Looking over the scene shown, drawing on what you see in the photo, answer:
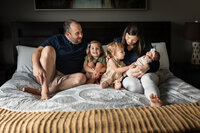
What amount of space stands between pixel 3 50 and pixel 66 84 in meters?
1.62

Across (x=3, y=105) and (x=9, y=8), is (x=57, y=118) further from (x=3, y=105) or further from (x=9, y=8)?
(x=9, y=8)

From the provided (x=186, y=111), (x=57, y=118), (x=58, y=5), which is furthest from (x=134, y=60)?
(x=58, y=5)

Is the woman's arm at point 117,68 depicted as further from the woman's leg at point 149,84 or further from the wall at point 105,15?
the wall at point 105,15

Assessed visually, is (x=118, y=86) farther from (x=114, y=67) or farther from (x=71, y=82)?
(x=71, y=82)

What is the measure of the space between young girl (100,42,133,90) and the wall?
1243mm

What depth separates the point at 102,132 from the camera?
1.08 m

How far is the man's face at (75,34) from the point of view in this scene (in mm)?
2021

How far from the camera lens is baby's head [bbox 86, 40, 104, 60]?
2082 millimetres

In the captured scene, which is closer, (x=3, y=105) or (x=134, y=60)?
(x=3, y=105)

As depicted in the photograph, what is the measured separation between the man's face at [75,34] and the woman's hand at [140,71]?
0.62 m

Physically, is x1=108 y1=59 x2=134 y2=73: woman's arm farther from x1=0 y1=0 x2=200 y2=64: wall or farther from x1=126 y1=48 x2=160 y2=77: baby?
x1=0 y1=0 x2=200 y2=64: wall

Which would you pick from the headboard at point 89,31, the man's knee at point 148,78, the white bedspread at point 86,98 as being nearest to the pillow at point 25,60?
the headboard at point 89,31

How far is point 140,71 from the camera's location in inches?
75.7

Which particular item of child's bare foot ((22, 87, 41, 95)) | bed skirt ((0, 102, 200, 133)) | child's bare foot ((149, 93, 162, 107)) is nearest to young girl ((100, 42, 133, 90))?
child's bare foot ((149, 93, 162, 107))
